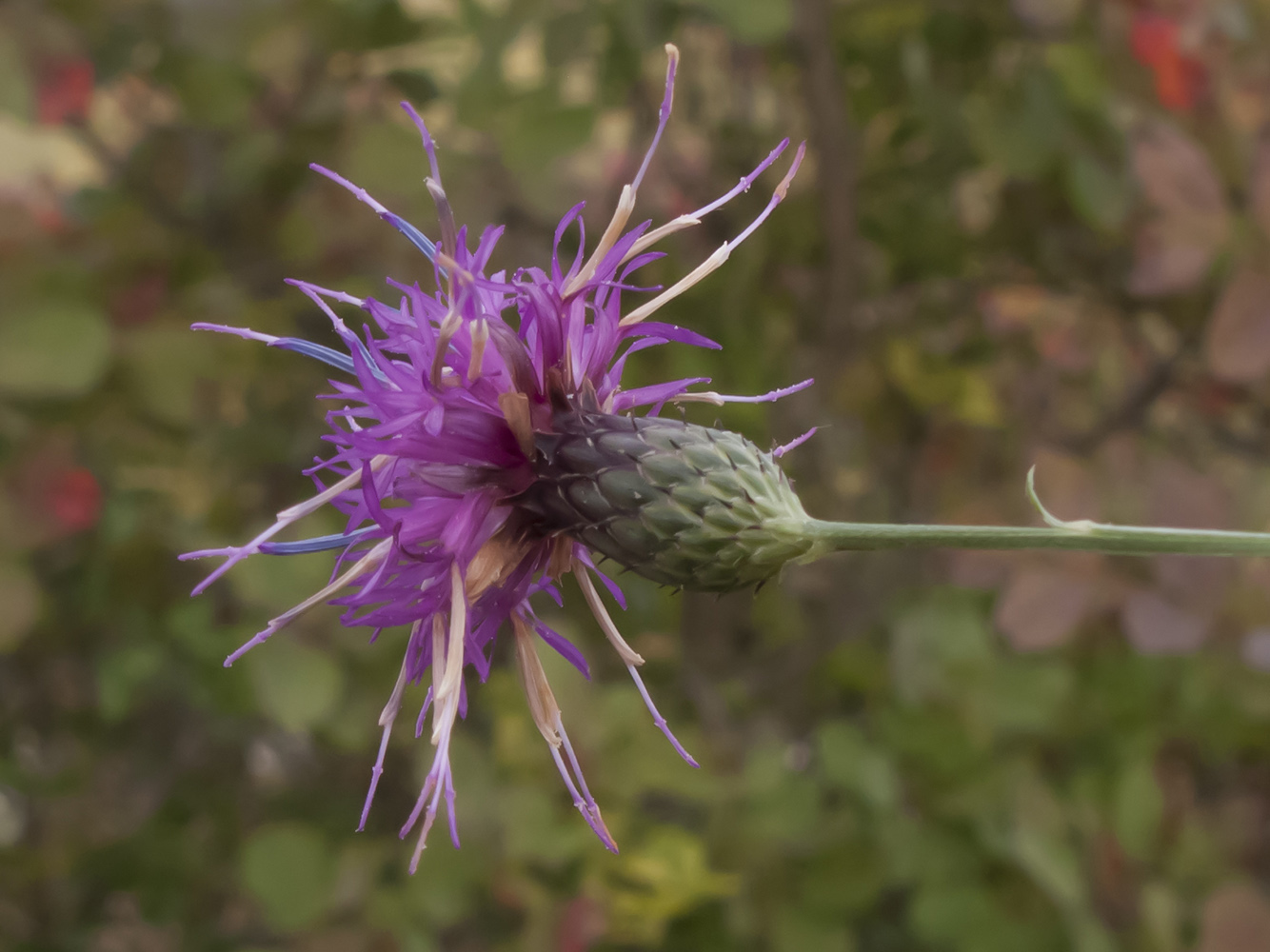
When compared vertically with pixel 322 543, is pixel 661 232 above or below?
above

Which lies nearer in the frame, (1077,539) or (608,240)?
(1077,539)

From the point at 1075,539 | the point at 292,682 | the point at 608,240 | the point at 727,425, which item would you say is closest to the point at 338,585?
the point at 608,240

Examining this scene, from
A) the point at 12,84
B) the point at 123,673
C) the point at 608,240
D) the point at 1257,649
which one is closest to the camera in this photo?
the point at 608,240

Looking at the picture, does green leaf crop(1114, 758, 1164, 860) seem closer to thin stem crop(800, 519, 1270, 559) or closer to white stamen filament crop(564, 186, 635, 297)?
thin stem crop(800, 519, 1270, 559)

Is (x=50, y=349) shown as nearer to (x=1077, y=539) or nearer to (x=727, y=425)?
(x=727, y=425)

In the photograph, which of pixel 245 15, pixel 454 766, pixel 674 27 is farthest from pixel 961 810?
pixel 245 15

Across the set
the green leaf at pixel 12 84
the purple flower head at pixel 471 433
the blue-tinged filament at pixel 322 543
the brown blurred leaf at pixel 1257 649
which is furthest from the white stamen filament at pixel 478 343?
the brown blurred leaf at pixel 1257 649

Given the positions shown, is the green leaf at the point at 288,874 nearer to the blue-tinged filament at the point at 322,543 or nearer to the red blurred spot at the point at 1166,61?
the blue-tinged filament at the point at 322,543
